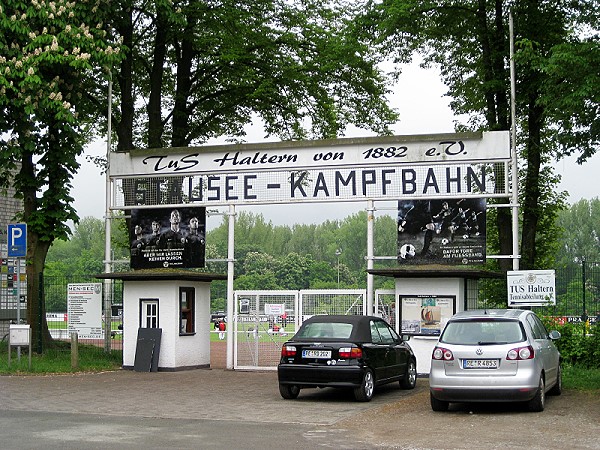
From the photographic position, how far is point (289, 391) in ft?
57.1

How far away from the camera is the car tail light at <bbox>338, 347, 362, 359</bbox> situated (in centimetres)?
1652

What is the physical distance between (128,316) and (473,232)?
9322 mm

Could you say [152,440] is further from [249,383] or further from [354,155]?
[354,155]

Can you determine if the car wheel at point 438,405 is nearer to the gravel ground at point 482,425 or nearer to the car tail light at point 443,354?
the gravel ground at point 482,425

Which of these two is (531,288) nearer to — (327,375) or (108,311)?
(327,375)

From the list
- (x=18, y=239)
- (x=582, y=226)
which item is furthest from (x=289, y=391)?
(x=582, y=226)

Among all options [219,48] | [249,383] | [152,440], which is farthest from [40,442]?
[219,48]

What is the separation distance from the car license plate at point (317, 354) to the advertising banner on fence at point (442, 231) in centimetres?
660

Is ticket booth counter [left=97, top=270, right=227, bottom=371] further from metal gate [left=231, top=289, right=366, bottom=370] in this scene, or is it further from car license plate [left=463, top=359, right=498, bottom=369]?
car license plate [left=463, top=359, right=498, bottom=369]

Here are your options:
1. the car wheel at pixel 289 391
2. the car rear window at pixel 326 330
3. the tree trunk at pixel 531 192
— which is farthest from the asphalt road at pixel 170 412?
the tree trunk at pixel 531 192

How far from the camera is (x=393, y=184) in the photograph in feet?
76.9

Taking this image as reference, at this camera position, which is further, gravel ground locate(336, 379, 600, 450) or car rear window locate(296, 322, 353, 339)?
car rear window locate(296, 322, 353, 339)

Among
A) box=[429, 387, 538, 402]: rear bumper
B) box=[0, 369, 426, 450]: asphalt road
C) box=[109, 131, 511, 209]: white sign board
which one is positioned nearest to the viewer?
box=[0, 369, 426, 450]: asphalt road

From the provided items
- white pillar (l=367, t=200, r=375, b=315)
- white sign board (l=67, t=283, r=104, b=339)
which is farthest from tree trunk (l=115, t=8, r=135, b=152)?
white pillar (l=367, t=200, r=375, b=315)
